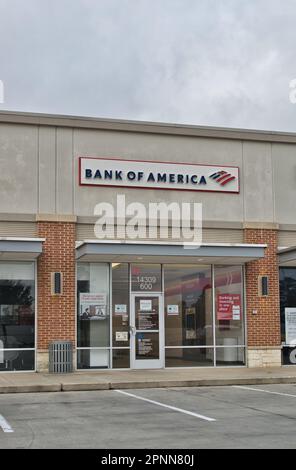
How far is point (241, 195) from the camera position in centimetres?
2158

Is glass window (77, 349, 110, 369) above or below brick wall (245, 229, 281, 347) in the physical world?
below

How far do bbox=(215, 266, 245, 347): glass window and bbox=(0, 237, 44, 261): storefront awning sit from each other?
5870 millimetres

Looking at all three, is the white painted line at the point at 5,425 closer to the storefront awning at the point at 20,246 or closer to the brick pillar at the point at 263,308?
the storefront awning at the point at 20,246

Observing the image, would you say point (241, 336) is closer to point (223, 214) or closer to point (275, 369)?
point (275, 369)

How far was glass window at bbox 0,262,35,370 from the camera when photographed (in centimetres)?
1923

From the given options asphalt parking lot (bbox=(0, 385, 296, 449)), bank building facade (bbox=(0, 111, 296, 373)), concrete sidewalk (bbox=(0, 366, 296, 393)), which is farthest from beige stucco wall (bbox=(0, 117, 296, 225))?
asphalt parking lot (bbox=(0, 385, 296, 449))

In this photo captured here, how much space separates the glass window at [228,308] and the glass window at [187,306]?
29 cm

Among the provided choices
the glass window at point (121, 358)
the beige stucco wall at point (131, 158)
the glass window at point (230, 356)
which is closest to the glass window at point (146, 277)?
the glass window at point (121, 358)

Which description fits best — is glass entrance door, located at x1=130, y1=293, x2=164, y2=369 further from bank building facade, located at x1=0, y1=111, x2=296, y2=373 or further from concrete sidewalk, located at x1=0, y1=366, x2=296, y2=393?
concrete sidewalk, located at x1=0, y1=366, x2=296, y2=393

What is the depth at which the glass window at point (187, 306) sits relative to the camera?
67.8 feet

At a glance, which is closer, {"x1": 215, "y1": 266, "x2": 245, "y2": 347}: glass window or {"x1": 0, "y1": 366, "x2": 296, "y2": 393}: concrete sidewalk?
{"x1": 0, "y1": 366, "x2": 296, "y2": 393}: concrete sidewalk

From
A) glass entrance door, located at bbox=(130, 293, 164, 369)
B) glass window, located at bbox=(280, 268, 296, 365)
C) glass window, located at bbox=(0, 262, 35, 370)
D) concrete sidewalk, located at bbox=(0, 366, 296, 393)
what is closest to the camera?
concrete sidewalk, located at bbox=(0, 366, 296, 393)

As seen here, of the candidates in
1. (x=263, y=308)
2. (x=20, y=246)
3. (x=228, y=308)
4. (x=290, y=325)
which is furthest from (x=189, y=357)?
(x=20, y=246)

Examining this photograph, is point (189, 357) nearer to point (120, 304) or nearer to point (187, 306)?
point (187, 306)
